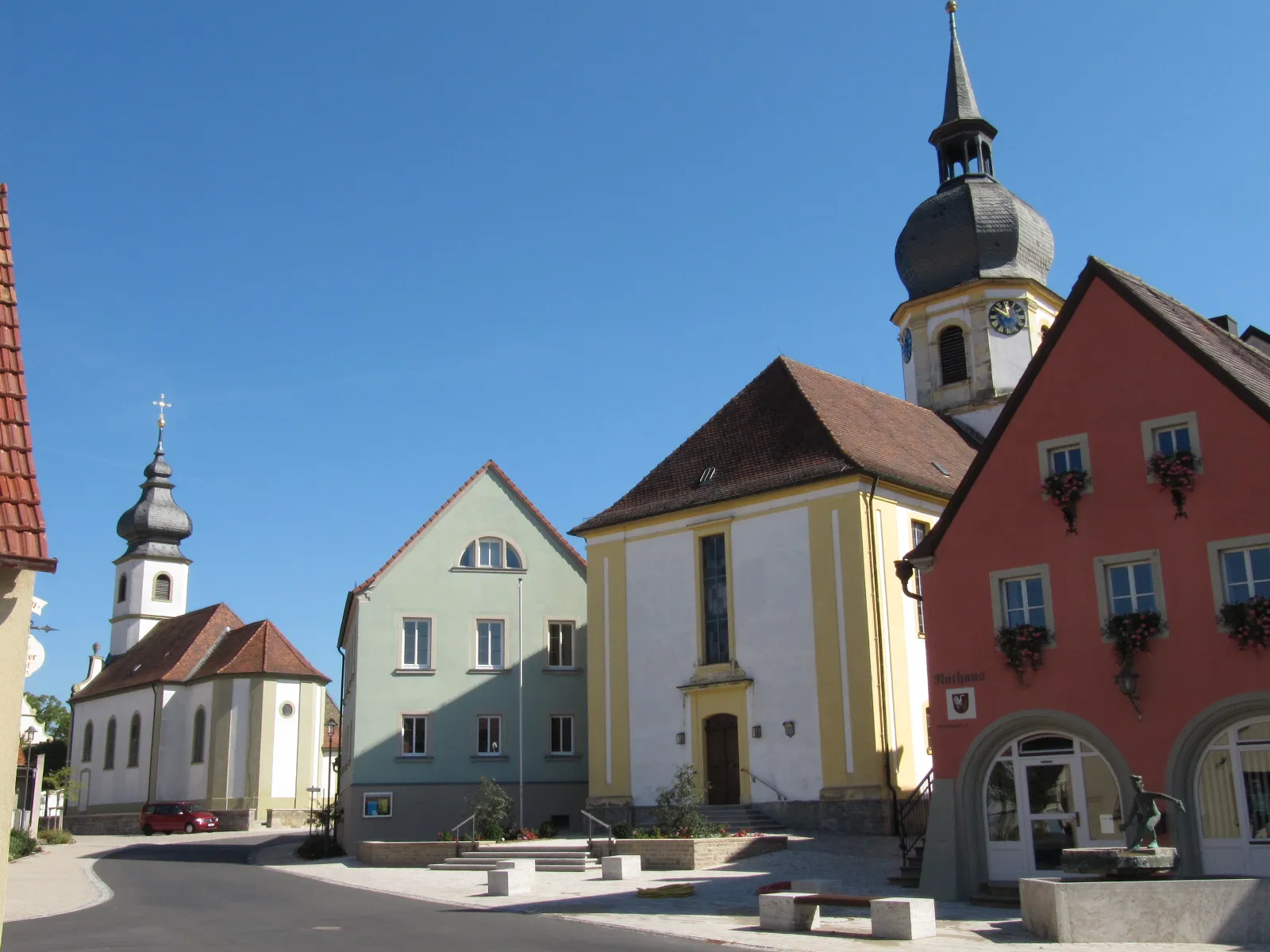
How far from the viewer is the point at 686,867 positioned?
80.6 feet

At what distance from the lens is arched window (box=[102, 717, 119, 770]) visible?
64.9 meters

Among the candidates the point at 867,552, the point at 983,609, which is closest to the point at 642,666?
the point at 867,552

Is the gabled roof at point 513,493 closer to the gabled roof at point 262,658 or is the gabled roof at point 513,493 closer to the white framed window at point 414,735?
the white framed window at point 414,735

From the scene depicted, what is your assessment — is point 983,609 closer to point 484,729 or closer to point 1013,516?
point 1013,516

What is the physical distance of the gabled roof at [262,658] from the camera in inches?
2280

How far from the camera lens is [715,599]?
32188mm

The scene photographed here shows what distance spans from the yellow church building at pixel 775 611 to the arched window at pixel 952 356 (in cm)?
358

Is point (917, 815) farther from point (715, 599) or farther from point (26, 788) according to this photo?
point (26, 788)

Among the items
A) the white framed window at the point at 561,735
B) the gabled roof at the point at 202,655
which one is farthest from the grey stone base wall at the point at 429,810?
the gabled roof at the point at 202,655

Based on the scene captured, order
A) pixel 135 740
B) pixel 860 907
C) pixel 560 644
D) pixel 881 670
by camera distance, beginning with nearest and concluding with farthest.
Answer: pixel 860 907 < pixel 881 670 < pixel 560 644 < pixel 135 740

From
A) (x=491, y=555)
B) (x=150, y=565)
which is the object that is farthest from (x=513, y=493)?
(x=150, y=565)

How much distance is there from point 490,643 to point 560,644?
7.65ft

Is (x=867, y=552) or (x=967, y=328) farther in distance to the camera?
(x=967, y=328)

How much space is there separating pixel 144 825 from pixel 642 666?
30.7 m
